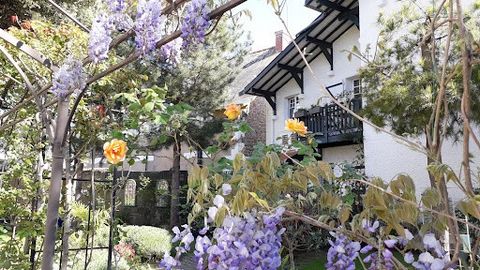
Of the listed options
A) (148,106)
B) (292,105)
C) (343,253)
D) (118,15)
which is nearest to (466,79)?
(343,253)

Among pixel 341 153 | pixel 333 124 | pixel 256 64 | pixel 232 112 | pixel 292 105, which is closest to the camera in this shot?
pixel 232 112

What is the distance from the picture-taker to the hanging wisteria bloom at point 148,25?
5.57ft

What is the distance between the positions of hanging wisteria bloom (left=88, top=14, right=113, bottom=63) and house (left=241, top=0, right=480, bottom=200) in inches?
271

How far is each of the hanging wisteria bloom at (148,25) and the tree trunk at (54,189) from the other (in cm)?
56

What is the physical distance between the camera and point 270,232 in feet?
3.22

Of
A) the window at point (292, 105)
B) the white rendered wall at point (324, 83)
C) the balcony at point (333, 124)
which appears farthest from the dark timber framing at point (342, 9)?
the window at point (292, 105)

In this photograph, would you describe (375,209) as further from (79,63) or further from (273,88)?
(273,88)

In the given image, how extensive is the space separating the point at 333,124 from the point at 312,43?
2541mm

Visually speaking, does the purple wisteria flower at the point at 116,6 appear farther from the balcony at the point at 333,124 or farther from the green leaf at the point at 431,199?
the balcony at the point at 333,124

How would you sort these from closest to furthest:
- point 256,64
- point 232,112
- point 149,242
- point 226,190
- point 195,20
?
point 226,190 → point 195,20 → point 232,112 → point 149,242 → point 256,64

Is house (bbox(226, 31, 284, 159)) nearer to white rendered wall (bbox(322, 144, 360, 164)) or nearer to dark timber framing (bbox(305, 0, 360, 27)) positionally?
white rendered wall (bbox(322, 144, 360, 164))

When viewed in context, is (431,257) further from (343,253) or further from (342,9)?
(342,9)

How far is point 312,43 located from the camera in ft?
37.3

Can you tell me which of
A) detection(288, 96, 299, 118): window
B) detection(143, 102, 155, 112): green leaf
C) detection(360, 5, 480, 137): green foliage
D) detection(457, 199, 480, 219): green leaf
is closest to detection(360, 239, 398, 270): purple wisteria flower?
detection(457, 199, 480, 219): green leaf
